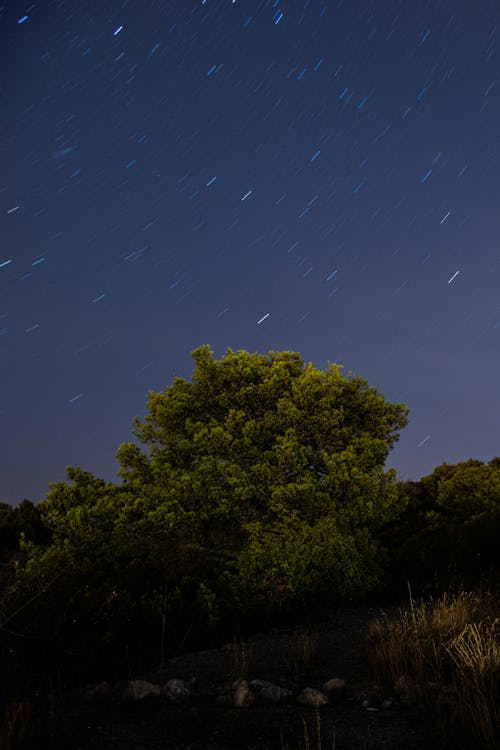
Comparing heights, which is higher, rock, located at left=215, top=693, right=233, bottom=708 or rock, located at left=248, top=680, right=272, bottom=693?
rock, located at left=248, top=680, right=272, bottom=693

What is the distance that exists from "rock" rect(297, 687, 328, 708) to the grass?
0.81 m

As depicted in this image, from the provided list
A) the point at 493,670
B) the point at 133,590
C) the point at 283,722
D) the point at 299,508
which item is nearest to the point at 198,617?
the point at 133,590

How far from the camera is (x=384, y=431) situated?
13.4 metres

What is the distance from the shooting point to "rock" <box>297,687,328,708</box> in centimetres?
559

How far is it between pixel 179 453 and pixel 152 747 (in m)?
8.35

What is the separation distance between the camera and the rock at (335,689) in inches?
228

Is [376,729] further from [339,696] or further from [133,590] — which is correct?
[133,590]

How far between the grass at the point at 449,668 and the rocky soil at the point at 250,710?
0.19 meters

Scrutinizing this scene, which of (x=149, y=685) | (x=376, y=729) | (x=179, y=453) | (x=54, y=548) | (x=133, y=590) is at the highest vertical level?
(x=179, y=453)

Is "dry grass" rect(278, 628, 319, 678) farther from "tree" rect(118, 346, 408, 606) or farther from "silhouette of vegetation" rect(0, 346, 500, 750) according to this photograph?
"tree" rect(118, 346, 408, 606)

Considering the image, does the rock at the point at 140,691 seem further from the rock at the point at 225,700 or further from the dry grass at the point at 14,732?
the dry grass at the point at 14,732

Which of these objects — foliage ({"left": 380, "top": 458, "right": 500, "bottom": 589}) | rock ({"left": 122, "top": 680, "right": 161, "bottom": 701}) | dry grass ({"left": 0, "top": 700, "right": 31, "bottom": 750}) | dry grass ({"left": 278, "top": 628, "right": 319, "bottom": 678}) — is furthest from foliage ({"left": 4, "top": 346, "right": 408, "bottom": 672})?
dry grass ({"left": 0, "top": 700, "right": 31, "bottom": 750})

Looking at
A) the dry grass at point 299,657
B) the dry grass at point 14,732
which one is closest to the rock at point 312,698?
the dry grass at point 299,657

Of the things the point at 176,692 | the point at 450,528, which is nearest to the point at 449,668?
the point at 176,692
